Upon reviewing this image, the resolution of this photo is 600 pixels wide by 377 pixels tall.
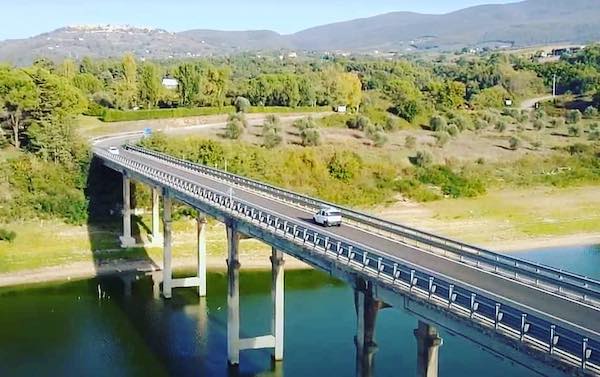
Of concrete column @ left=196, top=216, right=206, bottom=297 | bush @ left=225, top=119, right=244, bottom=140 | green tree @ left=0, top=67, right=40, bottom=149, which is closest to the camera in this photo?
concrete column @ left=196, top=216, right=206, bottom=297

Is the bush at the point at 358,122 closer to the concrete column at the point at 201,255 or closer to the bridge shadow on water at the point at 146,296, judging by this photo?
the bridge shadow on water at the point at 146,296

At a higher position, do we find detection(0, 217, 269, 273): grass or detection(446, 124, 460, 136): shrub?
detection(446, 124, 460, 136): shrub

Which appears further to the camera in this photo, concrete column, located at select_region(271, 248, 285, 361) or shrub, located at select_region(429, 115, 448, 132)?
shrub, located at select_region(429, 115, 448, 132)

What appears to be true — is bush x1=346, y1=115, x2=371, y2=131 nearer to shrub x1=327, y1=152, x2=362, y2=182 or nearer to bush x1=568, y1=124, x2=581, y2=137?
shrub x1=327, y1=152, x2=362, y2=182

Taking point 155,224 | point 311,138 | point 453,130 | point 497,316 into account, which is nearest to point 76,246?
point 155,224

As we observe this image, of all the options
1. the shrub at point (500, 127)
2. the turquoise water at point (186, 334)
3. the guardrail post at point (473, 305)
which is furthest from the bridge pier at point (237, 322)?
the shrub at point (500, 127)

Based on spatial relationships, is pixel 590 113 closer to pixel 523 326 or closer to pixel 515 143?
pixel 515 143

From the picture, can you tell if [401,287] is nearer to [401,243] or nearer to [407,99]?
[401,243]

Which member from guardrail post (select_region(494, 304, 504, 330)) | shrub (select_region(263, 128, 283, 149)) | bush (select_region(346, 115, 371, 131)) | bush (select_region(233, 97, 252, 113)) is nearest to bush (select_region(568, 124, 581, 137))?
bush (select_region(346, 115, 371, 131))
